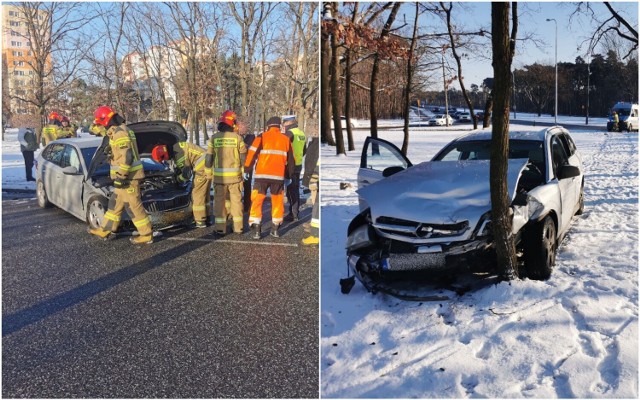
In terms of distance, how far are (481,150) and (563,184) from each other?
893 millimetres

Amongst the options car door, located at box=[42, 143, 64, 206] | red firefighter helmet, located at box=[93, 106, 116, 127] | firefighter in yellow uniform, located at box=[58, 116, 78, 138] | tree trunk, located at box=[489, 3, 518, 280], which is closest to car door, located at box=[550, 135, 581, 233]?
tree trunk, located at box=[489, 3, 518, 280]

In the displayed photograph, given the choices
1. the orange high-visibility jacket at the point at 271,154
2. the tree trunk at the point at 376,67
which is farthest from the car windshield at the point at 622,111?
the orange high-visibility jacket at the point at 271,154

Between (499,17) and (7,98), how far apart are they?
4149 millimetres

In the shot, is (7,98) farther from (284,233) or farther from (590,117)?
(590,117)

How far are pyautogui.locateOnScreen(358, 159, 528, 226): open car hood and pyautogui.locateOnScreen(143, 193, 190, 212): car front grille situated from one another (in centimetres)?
294

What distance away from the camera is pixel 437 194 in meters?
3.90

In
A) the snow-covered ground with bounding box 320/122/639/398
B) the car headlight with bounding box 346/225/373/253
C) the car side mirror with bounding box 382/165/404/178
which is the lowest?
the snow-covered ground with bounding box 320/122/639/398

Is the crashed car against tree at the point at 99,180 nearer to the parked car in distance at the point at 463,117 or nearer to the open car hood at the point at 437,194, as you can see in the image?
the open car hood at the point at 437,194

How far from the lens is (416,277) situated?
3.73 meters

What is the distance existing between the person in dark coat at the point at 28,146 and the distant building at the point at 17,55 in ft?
10.4

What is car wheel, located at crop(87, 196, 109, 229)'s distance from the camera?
591cm

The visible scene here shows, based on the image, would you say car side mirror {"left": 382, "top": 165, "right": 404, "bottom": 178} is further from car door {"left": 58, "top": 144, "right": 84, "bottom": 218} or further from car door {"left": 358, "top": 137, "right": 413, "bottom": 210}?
car door {"left": 58, "top": 144, "right": 84, "bottom": 218}

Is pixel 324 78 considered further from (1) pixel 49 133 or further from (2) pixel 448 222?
(2) pixel 448 222

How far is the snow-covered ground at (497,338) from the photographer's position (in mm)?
2469
